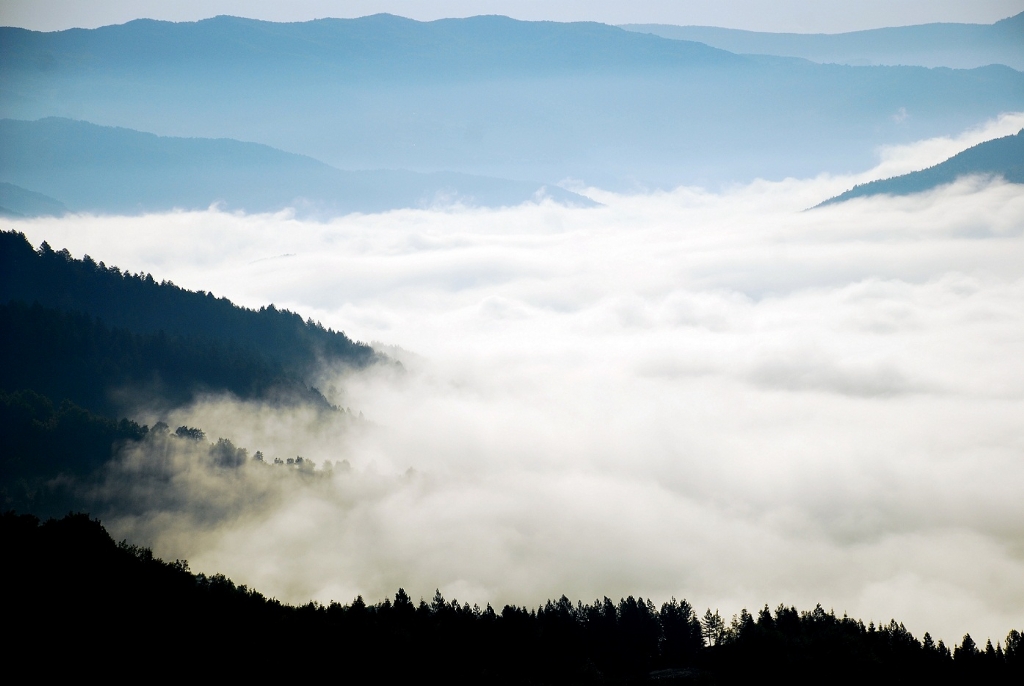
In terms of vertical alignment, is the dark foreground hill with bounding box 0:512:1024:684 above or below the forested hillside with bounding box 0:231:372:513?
below

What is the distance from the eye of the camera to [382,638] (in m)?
59.2

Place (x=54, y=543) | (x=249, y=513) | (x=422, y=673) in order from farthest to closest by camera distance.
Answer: (x=249, y=513)
(x=54, y=543)
(x=422, y=673)

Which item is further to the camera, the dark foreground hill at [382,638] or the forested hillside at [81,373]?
the forested hillside at [81,373]

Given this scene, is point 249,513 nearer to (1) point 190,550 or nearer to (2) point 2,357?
(1) point 190,550

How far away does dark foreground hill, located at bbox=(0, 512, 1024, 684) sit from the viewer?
49.8 m

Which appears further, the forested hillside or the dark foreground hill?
the forested hillside

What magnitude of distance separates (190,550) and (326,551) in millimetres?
27767

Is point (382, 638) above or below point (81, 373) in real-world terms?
below

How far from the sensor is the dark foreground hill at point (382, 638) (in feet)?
163

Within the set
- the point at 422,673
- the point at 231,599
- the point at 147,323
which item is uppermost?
the point at 147,323

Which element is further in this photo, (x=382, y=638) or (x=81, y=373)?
(x=81, y=373)

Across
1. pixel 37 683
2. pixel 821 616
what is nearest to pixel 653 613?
pixel 821 616

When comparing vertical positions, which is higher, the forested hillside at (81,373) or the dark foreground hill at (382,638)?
the forested hillside at (81,373)

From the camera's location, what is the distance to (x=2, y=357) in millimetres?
154875
